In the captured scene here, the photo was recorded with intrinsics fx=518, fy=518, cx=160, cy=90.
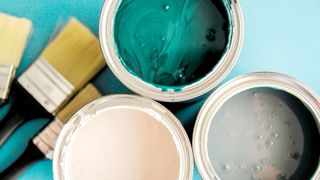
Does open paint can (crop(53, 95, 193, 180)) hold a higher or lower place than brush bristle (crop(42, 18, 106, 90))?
lower

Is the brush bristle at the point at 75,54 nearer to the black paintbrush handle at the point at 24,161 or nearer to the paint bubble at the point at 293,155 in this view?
the black paintbrush handle at the point at 24,161

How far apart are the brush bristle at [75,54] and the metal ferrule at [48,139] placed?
0.33 feet

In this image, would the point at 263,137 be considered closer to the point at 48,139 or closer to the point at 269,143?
the point at 269,143

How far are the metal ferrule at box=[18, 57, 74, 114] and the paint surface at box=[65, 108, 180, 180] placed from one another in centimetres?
17

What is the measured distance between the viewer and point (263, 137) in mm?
1003

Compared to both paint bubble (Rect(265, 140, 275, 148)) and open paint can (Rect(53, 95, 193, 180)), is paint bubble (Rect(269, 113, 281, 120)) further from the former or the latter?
open paint can (Rect(53, 95, 193, 180))

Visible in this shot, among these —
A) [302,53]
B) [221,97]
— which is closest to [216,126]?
[221,97]

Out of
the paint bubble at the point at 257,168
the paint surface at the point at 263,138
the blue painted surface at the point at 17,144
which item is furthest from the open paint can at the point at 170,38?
the blue painted surface at the point at 17,144

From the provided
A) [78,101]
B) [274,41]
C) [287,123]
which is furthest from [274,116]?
[78,101]

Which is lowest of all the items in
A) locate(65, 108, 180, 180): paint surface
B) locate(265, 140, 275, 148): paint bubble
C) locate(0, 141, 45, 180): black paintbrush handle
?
locate(265, 140, 275, 148): paint bubble

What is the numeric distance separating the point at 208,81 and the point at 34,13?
487 mm

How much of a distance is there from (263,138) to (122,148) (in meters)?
0.28

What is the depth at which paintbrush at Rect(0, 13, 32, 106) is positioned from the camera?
1154 millimetres

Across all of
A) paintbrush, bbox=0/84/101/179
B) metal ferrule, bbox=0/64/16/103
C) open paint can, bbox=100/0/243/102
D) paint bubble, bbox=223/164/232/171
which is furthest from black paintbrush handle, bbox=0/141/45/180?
paint bubble, bbox=223/164/232/171
